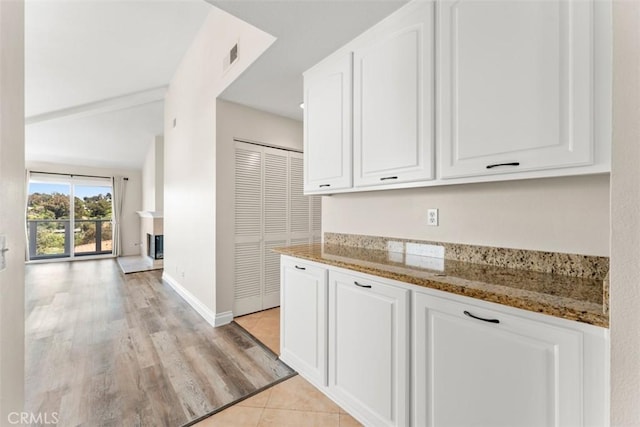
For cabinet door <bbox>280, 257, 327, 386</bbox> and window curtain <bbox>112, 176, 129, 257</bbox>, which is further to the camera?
window curtain <bbox>112, 176, 129, 257</bbox>

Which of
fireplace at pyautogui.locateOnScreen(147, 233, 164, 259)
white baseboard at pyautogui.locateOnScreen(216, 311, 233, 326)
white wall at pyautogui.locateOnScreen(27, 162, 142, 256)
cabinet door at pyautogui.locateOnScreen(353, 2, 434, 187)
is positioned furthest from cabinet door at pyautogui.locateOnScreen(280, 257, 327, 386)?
white wall at pyautogui.locateOnScreen(27, 162, 142, 256)

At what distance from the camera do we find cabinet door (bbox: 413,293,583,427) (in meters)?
0.87

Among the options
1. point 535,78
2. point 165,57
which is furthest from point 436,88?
point 165,57

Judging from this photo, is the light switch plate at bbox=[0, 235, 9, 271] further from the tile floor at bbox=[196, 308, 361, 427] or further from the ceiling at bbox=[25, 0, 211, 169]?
the ceiling at bbox=[25, 0, 211, 169]

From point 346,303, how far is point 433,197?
868 millimetres

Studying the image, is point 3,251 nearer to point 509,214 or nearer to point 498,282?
point 498,282

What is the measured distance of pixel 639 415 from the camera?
0.59 meters

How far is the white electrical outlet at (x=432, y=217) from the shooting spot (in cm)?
170

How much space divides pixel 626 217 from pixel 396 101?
1234 mm

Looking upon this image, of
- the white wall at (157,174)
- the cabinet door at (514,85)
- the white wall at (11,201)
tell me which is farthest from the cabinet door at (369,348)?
the white wall at (157,174)

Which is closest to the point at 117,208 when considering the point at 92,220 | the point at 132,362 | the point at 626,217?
the point at 92,220

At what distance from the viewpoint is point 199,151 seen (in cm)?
334

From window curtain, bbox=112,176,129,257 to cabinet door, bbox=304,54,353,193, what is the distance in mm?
7817

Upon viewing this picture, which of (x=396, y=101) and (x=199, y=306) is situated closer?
(x=396, y=101)
